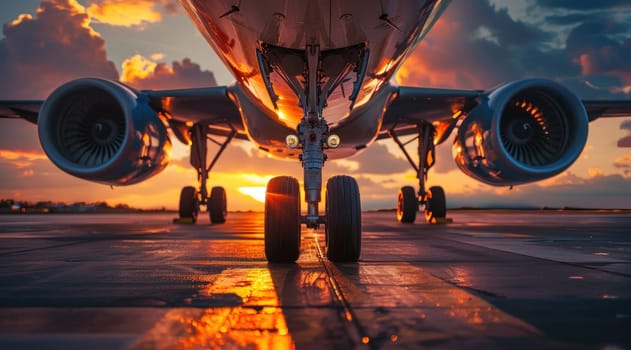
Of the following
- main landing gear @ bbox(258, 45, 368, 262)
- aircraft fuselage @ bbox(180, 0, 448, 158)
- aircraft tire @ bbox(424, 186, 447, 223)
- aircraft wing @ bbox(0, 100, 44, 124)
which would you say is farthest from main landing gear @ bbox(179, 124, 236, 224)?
main landing gear @ bbox(258, 45, 368, 262)

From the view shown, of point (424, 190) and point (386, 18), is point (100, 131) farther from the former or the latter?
point (424, 190)

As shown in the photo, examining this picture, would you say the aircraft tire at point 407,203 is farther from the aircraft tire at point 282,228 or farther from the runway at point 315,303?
the aircraft tire at point 282,228

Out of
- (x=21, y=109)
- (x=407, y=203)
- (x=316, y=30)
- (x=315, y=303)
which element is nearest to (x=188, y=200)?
(x=21, y=109)

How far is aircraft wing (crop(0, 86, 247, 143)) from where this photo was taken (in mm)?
9711

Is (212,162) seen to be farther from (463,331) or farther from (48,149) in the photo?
(463,331)

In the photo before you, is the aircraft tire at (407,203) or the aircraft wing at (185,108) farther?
the aircraft tire at (407,203)

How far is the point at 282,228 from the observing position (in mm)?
3818

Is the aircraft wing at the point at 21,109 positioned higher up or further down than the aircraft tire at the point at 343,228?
higher up

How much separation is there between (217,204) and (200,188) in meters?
1.11

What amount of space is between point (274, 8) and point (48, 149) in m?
6.44

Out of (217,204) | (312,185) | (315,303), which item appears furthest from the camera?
(217,204)

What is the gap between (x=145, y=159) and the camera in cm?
886

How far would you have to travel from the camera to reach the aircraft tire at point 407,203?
12.7 metres

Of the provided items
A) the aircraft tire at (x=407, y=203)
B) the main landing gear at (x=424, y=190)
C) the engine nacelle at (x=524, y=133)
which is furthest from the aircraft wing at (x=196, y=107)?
the engine nacelle at (x=524, y=133)
